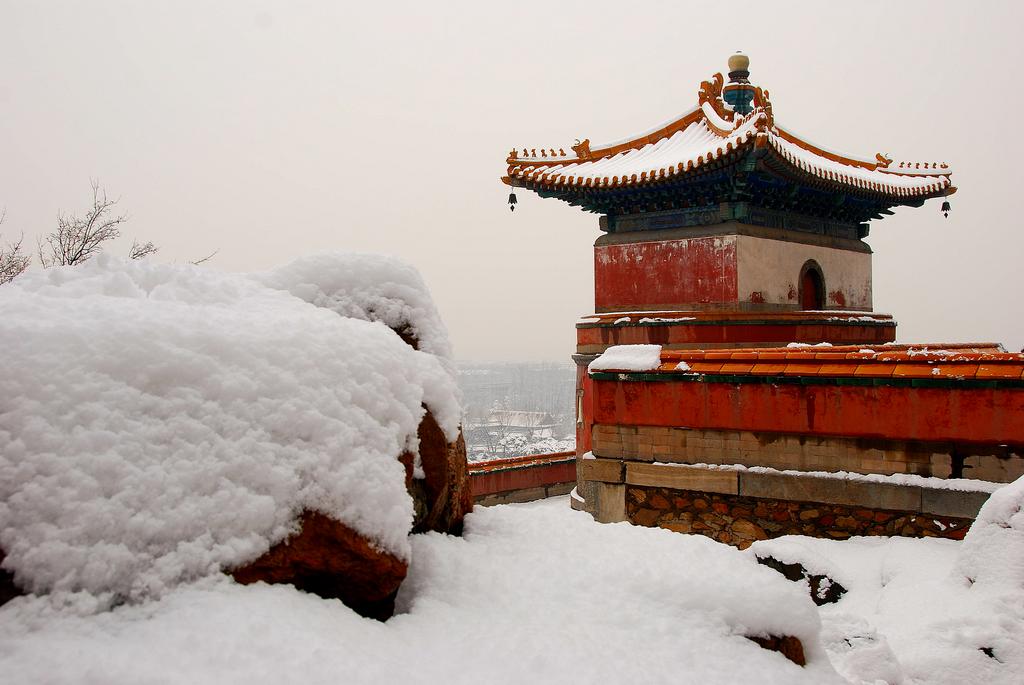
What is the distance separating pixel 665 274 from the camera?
11.2 meters

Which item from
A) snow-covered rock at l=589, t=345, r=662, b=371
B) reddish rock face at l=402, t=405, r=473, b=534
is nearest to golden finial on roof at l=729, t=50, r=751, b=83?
snow-covered rock at l=589, t=345, r=662, b=371

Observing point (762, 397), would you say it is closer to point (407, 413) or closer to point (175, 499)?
point (407, 413)

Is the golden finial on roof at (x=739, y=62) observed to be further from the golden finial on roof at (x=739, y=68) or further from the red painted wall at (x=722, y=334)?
the red painted wall at (x=722, y=334)

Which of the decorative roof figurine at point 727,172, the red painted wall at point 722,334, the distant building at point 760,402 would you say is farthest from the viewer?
the red painted wall at point 722,334

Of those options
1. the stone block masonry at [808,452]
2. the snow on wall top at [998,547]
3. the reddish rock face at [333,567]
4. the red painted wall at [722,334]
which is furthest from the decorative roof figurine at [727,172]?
the reddish rock face at [333,567]

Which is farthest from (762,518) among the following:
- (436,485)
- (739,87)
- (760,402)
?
(739,87)

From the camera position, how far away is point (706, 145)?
11.0 metres

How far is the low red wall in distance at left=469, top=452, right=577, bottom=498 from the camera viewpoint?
44.2 feet

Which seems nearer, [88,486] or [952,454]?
[88,486]

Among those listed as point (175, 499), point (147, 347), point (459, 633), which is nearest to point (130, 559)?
point (175, 499)

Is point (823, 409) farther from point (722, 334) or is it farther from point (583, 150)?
point (583, 150)

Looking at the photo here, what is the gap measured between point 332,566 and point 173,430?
1.82 ft

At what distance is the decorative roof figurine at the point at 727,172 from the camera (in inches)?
390

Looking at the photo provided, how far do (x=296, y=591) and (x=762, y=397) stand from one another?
16.3 feet
